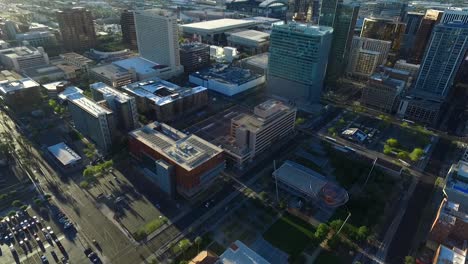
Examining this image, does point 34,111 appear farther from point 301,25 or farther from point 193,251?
point 301,25

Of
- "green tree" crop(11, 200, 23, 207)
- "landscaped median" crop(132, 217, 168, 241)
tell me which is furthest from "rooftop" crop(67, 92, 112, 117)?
"landscaped median" crop(132, 217, 168, 241)

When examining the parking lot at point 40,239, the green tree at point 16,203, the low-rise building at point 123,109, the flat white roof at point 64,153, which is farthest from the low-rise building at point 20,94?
the parking lot at point 40,239

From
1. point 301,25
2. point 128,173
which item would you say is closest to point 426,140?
point 301,25

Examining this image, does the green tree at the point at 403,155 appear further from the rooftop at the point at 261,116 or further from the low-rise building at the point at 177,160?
the low-rise building at the point at 177,160

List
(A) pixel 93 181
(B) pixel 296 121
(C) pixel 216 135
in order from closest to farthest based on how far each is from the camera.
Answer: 1. (A) pixel 93 181
2. (C) pixel 216 135
3. (B) pixel 296 121

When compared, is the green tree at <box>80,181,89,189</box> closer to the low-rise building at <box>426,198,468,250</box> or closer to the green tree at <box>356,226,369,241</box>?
the green tree at <box>356,226,369,241</box>
